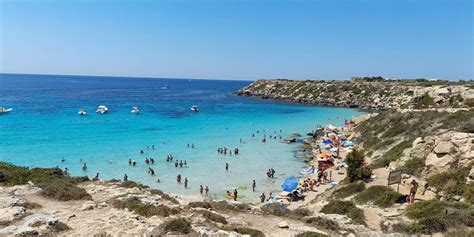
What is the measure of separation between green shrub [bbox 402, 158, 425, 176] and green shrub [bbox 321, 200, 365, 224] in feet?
22.1

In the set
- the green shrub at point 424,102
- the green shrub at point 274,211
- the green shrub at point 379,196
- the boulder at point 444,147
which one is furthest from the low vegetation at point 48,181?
the green shrub at point 424,102

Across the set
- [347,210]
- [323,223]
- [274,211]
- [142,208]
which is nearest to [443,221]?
[347,210]

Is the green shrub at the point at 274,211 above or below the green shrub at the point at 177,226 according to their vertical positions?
below

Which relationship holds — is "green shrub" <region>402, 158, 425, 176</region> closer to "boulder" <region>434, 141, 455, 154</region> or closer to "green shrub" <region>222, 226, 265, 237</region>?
"boulder" <region>434, 141, 455, 154</region>

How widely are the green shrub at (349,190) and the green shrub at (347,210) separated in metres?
4.47

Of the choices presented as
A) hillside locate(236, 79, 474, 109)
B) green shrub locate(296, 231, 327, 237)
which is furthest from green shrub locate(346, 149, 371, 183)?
hillside locate(236, 79, 474, 109)

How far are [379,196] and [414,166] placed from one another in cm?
456

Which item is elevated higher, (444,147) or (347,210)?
(444,147)

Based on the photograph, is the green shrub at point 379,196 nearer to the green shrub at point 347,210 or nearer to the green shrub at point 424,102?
the green shrub at point 347,210

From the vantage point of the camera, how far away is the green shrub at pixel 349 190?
19703 mm

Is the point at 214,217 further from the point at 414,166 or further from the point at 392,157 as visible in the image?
the point at 392,157

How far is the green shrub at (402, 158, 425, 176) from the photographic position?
766 inches

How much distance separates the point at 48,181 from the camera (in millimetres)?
17156

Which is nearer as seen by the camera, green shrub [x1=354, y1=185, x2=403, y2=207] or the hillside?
green shrub [x1=354, y1=185, x2=403, y2=207]
